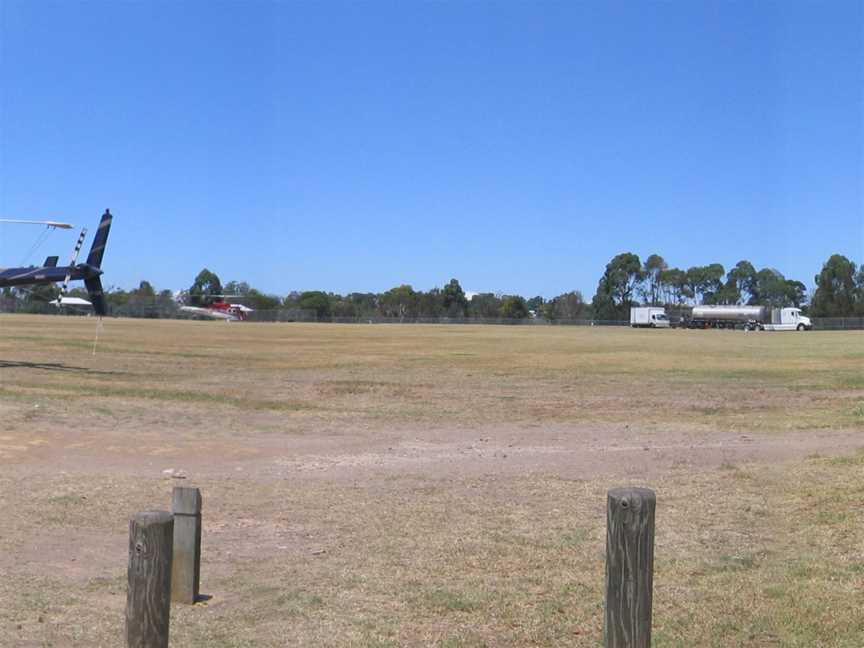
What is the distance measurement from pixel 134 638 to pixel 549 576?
4.21 meters

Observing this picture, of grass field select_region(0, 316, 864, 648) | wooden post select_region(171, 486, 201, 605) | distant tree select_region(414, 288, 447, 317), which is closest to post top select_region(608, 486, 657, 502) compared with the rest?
grass field select_region(0, 316, 864, 648)

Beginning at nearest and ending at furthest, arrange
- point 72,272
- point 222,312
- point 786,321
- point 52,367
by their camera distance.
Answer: point 52,367
point 72,272
point 786,321
point 222,312

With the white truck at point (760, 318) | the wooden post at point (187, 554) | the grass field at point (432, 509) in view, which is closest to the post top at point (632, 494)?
the grass field at point (432, 509)

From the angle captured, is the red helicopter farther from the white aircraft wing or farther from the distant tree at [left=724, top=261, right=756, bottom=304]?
the distant tree at [left=724, top=261, right=756, bottom=304]

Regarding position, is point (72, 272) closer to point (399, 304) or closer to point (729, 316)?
point (729, 316)

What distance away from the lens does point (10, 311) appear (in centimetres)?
13288

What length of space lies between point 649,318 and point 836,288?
42.0 meters

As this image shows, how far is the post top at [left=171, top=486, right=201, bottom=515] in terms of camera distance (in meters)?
7.97

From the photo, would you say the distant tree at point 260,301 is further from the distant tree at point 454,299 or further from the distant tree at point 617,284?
the distant tree at point 617,284

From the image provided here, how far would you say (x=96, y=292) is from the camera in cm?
4266

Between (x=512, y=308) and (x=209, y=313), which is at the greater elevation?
(x=512, y=308)

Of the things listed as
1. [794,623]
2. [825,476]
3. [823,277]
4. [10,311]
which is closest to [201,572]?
[794,623]

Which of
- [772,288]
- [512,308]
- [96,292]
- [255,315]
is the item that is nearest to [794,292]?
[772,288]

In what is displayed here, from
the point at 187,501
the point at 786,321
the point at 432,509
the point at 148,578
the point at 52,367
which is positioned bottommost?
the point at 432,509
